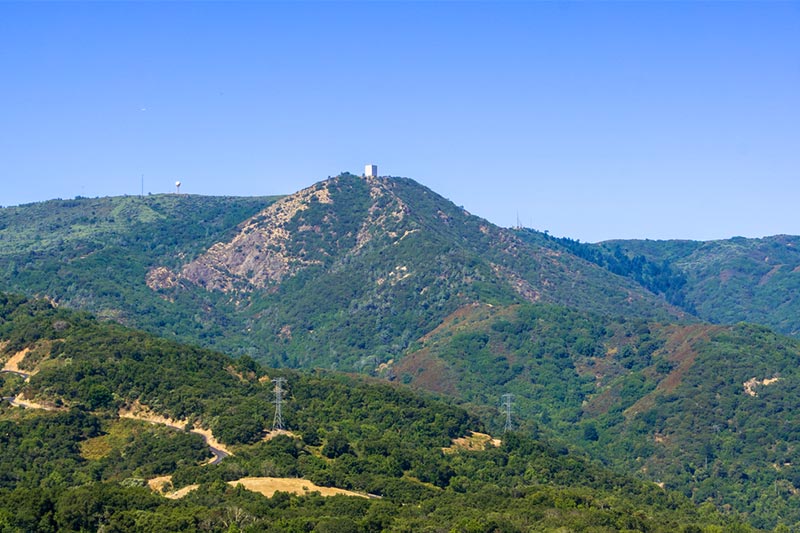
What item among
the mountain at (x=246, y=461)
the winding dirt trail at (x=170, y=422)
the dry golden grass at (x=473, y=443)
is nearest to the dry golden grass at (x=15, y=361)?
the mountain at (x=246, y=461)

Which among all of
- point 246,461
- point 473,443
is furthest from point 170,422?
point 473,443

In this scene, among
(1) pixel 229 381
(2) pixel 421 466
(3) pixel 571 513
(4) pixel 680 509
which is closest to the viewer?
(3) pixel 571 513

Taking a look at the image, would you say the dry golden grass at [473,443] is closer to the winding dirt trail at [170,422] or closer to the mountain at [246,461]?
the mountain at [246,461]

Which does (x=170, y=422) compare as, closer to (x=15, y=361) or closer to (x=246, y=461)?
(x=246, y=461)

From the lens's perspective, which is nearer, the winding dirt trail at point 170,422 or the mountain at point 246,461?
the mountain at point 246,461

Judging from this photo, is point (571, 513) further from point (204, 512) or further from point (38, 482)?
point (38, 482)

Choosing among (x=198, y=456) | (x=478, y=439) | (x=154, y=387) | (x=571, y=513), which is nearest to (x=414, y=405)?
(x=478, y=439)

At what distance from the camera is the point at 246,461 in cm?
14675

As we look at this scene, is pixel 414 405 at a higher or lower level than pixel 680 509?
higher

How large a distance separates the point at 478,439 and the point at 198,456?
52286 mm

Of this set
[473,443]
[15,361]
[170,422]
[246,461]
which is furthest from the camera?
[15,361]

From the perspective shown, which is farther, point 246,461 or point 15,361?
point 15,361

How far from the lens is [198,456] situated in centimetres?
14938

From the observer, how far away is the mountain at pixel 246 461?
118m
